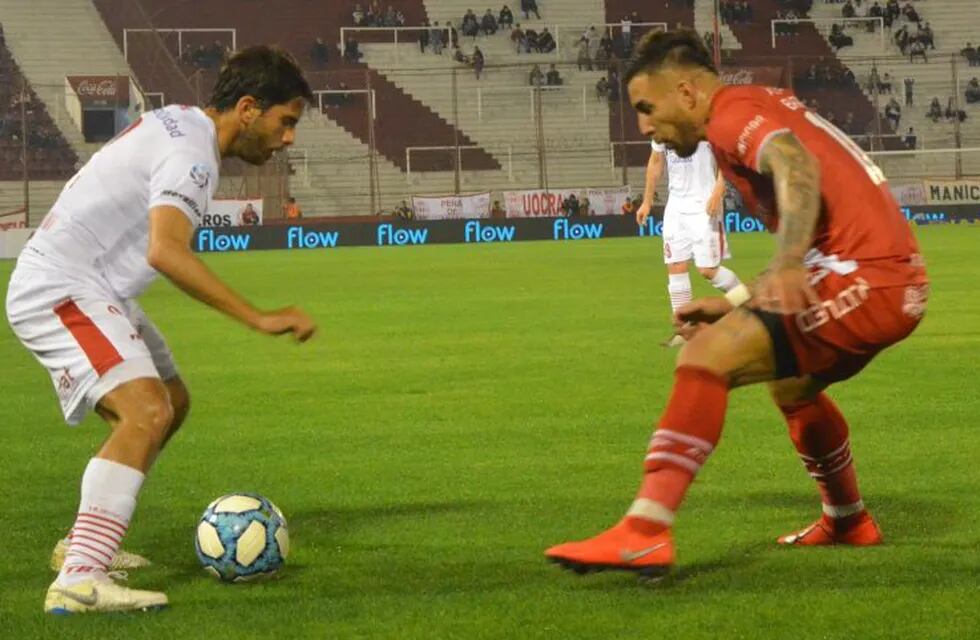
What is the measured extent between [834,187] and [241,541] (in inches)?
99.5

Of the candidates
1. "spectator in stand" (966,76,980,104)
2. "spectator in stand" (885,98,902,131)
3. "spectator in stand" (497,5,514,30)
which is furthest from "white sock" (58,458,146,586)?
"spectator in stand" (497,5,514,30)

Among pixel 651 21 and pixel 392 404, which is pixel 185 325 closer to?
pixel 392 404

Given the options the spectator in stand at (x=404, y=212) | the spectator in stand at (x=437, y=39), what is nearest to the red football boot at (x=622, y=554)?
the spectator in stand at (x=404, y=212)

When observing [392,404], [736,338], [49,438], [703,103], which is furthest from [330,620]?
[392,404]

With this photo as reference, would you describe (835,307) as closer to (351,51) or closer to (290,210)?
(290,210)

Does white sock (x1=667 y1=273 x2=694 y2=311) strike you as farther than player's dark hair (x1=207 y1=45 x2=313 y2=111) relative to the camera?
Yes

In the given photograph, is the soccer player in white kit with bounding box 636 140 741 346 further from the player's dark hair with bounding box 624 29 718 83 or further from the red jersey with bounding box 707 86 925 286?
the red jersey with bounding box 707 86 925 286

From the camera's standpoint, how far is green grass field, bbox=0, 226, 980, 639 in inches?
213

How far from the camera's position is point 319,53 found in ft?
162

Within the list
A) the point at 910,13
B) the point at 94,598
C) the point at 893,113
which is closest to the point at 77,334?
the point at 94,598

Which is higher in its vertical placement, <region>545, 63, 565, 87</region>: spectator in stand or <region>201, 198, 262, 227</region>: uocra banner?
<region>545, 63, 565, 87</region>: spectator in stand

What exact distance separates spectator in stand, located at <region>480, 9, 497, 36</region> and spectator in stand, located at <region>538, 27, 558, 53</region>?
176 centimetres

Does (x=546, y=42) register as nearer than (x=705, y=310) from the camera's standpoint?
No

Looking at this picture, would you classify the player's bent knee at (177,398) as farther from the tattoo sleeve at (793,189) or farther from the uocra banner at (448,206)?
the uocra banner at (448,206)
